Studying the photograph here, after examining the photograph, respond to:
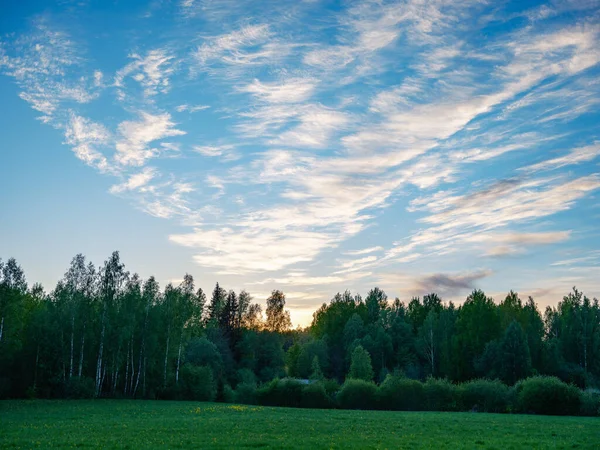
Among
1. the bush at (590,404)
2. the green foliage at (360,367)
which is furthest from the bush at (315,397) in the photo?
the bush at (590,404)

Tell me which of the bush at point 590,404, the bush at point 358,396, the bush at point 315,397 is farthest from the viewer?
the bush at point 315,397

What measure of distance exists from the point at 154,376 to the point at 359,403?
30.5 metres

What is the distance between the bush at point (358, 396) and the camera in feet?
197

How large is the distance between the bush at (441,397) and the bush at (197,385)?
29.9 m

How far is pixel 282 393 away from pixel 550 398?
31560mm

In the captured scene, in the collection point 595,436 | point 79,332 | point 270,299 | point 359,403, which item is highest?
point 270,299

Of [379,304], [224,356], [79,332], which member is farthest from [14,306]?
[379,304]

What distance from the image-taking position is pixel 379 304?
121 meters

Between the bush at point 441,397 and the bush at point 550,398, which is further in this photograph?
the bush at point 441,397

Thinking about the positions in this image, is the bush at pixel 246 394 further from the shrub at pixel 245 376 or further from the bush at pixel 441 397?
the bush at pixel 441 397

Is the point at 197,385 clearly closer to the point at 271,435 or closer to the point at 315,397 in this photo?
the point at 315,397

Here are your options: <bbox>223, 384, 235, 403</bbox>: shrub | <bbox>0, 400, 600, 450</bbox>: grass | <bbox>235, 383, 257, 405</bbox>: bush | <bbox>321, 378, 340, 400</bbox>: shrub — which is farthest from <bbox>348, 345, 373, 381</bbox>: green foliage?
<bbox>0, 400, 600, 450</bbox>: grass

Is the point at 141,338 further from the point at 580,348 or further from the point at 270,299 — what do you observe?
the point at 580,348

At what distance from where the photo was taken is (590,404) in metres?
50.4
